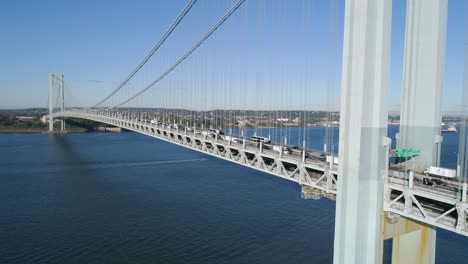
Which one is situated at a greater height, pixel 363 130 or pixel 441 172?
pixel 363 130

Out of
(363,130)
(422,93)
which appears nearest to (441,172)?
(422,93)

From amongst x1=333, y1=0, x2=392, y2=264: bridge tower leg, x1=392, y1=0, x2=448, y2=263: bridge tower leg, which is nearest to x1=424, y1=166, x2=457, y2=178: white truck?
x1=392, y1=0, x2=448, y2=263: bridge tower leg

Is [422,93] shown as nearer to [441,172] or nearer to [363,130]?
[441,172]

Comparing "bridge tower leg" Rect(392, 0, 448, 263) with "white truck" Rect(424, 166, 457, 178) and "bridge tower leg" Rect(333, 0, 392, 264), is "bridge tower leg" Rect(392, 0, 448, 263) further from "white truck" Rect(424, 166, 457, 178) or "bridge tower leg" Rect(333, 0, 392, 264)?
"bridge tower leg" Rect(333, 0, 392, 264)

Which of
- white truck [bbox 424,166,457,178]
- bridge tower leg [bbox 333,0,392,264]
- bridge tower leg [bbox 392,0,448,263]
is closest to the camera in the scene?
bridge tower leg [bbox 333,0,392,264]

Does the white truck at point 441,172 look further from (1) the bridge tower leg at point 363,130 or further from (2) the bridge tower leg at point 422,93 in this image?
(1) the bridge tower leg at point 363,130

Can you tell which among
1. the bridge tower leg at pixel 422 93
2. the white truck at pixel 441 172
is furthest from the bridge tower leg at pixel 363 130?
the white truck at pixel 441 172
